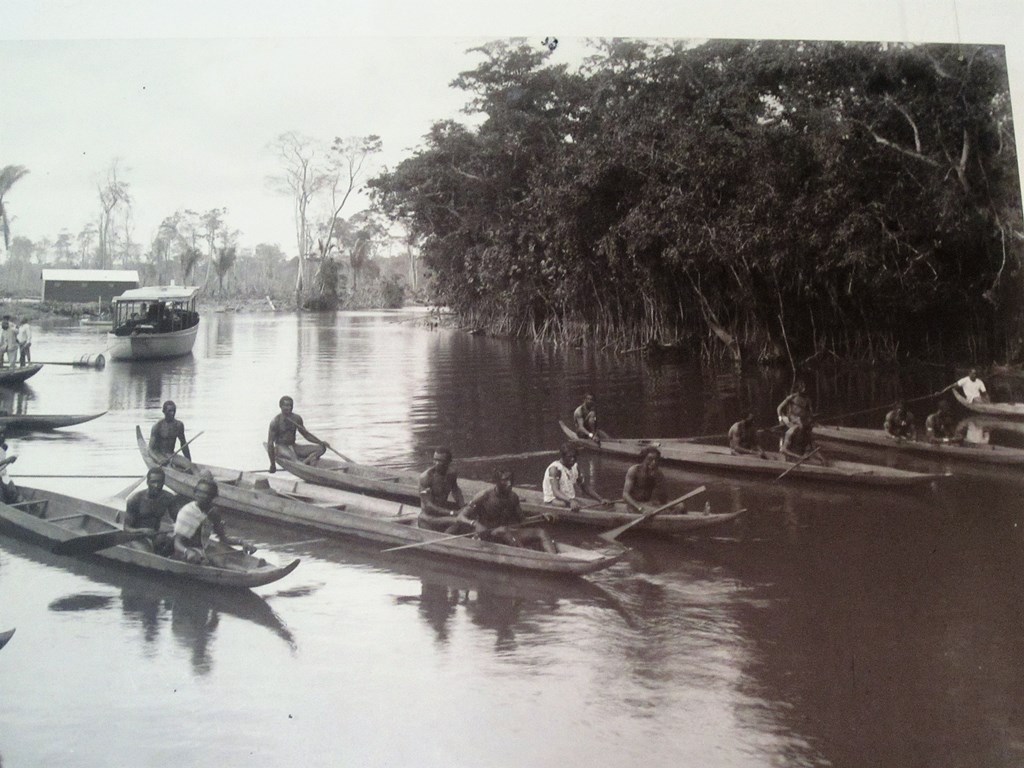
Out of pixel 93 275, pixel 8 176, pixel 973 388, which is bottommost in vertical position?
pixel 973 388

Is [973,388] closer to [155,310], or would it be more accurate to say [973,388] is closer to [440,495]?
[440,495]

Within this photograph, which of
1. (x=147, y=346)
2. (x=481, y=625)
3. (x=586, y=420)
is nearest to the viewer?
(x=481, y=625)

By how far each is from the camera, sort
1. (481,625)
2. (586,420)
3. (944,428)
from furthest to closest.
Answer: (944,428), (586,420), (481,625)

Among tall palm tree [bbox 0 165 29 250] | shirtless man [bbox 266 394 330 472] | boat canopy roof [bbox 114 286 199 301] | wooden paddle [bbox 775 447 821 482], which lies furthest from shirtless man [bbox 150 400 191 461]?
wooden paddle [bbox 775 447 821 482]

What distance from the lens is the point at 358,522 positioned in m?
3.07

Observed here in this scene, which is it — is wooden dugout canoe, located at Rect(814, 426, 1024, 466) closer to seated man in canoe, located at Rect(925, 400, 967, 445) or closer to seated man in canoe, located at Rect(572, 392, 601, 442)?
seated man in canoe, located at Rect(925, 400, 967, 445)

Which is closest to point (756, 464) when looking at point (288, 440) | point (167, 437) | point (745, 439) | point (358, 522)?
point (745, 439)

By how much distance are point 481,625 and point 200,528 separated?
1.06m

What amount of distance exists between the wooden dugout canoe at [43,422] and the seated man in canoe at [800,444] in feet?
9.19

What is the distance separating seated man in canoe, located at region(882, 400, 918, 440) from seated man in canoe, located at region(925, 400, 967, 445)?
0.25 ft

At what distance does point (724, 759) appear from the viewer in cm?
247

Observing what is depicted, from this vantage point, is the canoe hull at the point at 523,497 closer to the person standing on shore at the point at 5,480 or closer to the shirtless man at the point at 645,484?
the shirtless man at the point at 645,484

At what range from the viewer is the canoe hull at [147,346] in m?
3.27

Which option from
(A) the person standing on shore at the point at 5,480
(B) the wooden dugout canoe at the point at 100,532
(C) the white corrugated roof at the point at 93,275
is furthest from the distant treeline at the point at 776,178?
(A) the person standing on shore at the point at 5,480
